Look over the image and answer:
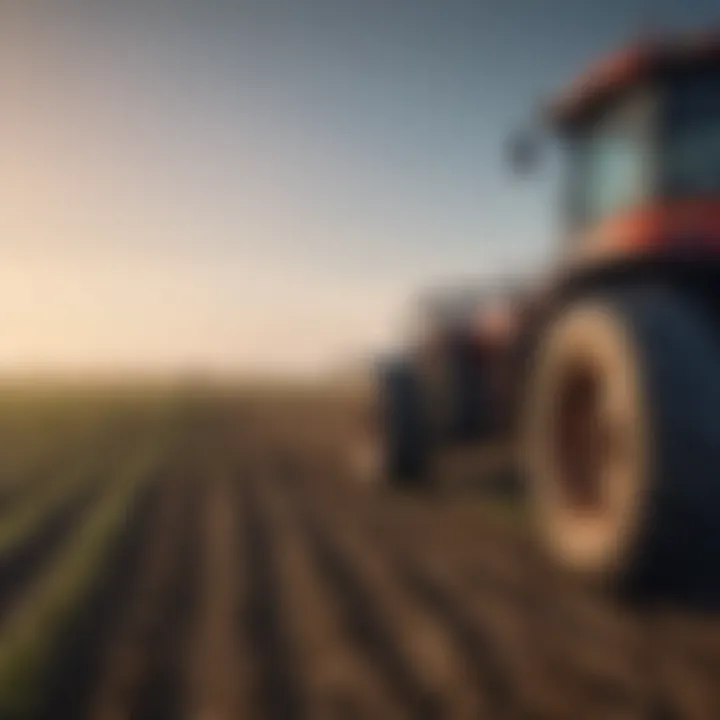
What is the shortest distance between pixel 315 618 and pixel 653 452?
4.19 feet

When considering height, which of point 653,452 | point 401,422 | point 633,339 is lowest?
point 401,422

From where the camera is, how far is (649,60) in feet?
14.2

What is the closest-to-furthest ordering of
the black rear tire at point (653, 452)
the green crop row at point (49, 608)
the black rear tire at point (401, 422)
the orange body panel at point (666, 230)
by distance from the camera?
the green crop row at point (49, 608)
the black rear tire at point (653, 452)
the orange body panel at point (666, 230)
the black rear tire at point (401, 422)

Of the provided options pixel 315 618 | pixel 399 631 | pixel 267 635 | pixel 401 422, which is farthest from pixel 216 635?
pixel 401 422

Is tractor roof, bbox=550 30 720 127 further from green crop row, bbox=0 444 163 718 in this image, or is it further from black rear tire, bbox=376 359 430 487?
green crop row, bbox=0 444 163 718

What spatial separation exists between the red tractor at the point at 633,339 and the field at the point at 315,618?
276 millimetres

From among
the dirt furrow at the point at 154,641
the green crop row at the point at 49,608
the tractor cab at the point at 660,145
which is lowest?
Result: the green crop row at the point at 49,608

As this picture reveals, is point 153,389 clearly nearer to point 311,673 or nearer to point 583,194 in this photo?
point 583,194

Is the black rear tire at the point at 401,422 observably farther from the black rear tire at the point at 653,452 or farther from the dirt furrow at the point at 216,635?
the black rear tire at the point at 653,452

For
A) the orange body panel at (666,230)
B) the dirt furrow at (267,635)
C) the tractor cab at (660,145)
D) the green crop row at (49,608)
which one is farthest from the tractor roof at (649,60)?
the green crop row at (49,608)

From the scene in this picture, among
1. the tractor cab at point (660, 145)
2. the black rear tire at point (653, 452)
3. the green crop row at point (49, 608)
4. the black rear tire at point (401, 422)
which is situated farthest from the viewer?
the black rear tire at point (401, 422)

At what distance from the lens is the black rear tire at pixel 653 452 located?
3379 mm

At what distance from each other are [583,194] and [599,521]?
79.4 inches

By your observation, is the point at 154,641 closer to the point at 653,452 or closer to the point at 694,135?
the point at 653,452
